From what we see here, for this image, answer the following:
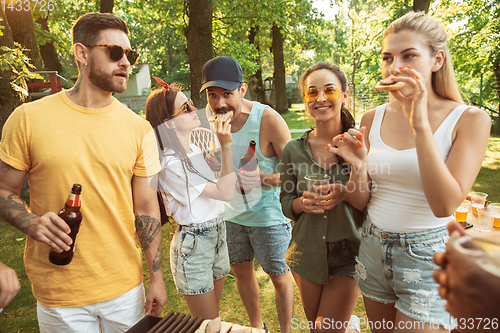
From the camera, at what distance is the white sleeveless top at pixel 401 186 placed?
183cm

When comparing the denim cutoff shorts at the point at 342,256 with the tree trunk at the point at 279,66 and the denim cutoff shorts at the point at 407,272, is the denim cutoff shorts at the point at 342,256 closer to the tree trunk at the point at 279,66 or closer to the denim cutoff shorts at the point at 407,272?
the denim cutoff shorts at the point at 407,272

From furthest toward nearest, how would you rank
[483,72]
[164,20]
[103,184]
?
[483,72]
[164,20]
[103,184]

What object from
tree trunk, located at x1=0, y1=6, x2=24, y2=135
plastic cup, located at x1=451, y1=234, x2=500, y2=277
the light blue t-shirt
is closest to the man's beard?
the light blue t-shirt

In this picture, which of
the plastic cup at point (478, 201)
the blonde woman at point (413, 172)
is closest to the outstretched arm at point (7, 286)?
the blonde woman at point (413, 172)

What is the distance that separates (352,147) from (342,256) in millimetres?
864

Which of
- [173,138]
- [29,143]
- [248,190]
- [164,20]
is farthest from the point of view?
[164,20]

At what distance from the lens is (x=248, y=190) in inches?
124

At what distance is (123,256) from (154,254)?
25 centimetres

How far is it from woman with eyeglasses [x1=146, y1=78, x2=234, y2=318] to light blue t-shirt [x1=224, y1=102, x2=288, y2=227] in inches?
20.1

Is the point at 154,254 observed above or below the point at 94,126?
below

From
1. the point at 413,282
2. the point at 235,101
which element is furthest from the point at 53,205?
the point at 413,282

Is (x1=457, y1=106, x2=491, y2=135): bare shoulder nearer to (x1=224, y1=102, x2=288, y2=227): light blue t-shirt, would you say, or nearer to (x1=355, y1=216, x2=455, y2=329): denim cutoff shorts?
(x1=355, y1=216, x2=455, y2=329): denim cutoff shorts

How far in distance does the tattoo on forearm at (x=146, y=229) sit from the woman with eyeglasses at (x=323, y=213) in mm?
1089

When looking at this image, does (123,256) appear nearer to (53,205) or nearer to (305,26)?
(53,205)
